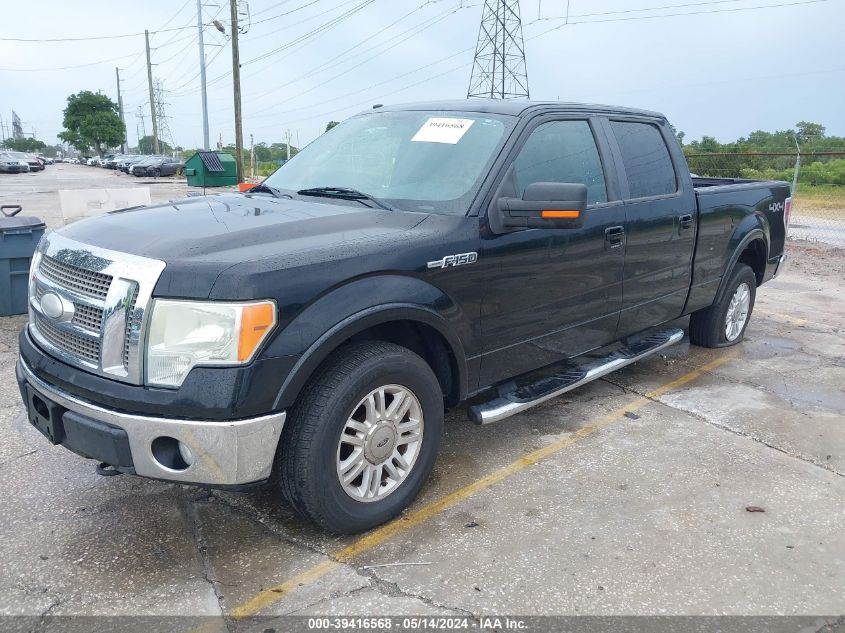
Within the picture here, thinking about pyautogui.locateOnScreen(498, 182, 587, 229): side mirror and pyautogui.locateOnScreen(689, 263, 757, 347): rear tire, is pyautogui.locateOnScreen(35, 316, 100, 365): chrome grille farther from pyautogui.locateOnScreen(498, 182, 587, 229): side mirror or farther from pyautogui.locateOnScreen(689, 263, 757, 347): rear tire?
pyautogui.locateOnScreen(689, 263, 757, 347): rear tire

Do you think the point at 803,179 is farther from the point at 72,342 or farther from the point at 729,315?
the point at 72,342

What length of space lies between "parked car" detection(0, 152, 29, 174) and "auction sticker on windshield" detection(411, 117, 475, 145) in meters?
47.6

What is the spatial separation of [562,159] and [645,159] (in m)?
1.00

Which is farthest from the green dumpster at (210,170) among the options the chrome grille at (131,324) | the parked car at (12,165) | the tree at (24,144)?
the tree at (24,144)

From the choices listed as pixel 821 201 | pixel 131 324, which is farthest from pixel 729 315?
pixel 821 201

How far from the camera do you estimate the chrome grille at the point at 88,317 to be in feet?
8.70

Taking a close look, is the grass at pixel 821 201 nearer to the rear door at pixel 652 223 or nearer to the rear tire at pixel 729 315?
the rear tire at pixel 729 315

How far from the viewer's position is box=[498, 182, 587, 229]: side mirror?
3.20 metres

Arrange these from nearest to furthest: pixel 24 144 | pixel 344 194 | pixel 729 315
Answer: pixel 344 194
pixel 729 315
pixel 24 144

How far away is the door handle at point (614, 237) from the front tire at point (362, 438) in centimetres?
154

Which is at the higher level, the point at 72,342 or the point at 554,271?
the point at 554,271

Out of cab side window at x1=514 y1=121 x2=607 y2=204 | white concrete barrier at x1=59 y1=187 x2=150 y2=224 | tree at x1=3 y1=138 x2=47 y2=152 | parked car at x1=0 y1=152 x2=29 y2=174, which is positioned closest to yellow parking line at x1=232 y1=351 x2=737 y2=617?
cab side window at x1=514 y1=121 x2=607 y2=204

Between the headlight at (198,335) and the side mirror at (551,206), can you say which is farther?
the side mirror at (551,206)

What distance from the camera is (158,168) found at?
42.7 metres
